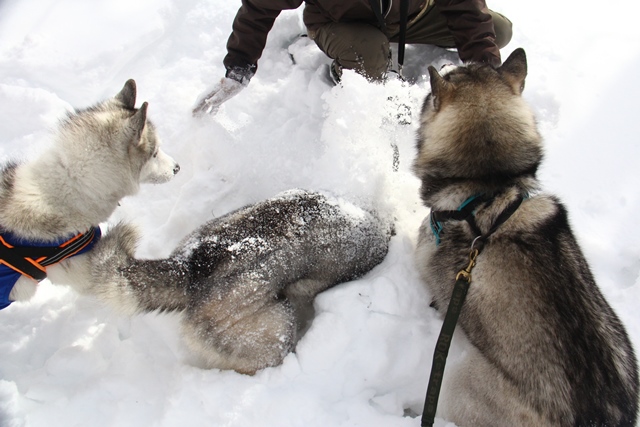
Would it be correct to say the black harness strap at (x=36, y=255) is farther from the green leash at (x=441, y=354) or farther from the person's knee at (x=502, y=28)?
the person's knee at (x=502, y=28)

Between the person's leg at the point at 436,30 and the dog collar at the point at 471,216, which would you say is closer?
the dog collar at the point at 471,216

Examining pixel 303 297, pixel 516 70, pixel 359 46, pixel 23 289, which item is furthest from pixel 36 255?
pixel 516 70

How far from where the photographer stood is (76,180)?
2.26 meters

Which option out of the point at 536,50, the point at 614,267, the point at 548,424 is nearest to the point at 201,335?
the point at 548,424

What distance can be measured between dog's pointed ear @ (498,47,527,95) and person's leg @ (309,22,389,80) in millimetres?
1326

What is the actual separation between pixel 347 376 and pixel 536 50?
11.9ft

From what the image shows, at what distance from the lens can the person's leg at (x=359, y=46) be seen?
3.49 m

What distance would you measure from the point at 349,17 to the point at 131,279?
278 centimetres

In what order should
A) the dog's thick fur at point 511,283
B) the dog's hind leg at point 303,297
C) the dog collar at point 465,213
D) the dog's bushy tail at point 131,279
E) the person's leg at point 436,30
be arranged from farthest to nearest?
the person's leg at point 436,30, the dog's hind leg at point 303,297, the dog collar at point 465,213, the dog's bushy tail at point 131,279, the dog's thick fur at point 511,283

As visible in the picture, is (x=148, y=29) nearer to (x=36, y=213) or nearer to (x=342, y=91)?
(x=342, y=91)

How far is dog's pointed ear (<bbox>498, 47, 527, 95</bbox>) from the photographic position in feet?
7.91

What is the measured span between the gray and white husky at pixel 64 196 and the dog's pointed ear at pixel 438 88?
5.12 feet

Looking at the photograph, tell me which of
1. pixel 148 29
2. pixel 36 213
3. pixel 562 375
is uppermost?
pixel 148 29

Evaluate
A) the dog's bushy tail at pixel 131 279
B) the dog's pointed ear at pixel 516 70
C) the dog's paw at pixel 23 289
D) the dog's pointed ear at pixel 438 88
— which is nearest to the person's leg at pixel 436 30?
the dog's pointed ear at pixel 516 70
